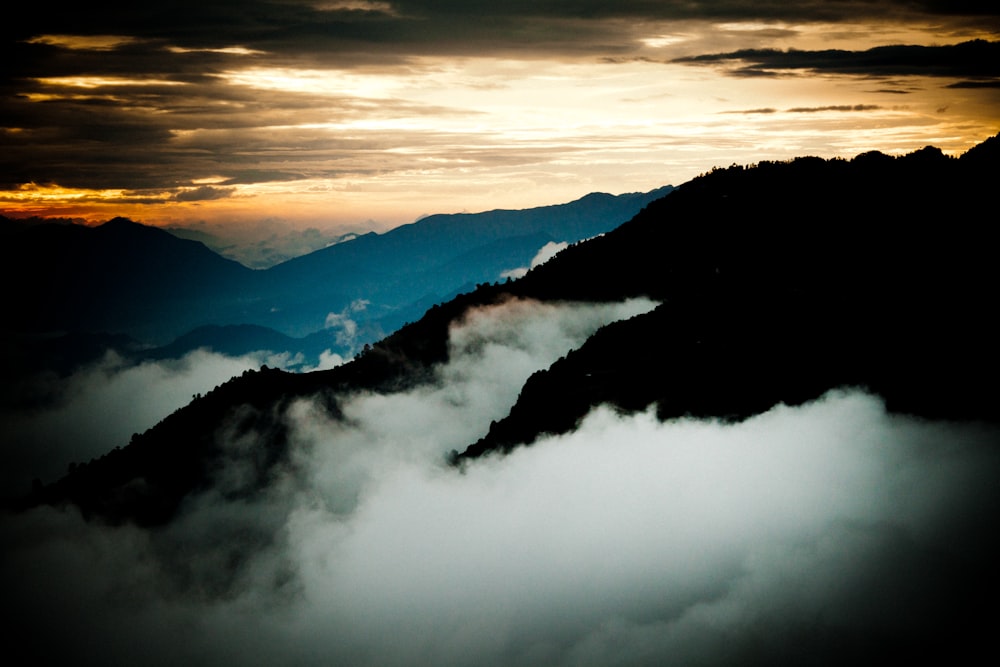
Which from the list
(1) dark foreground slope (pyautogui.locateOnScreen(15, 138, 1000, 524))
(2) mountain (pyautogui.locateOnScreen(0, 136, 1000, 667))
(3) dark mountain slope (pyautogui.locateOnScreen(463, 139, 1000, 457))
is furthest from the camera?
(1) dark foreground slope (pyautogui.locateOnScreen(15, 138, 1000, 524))

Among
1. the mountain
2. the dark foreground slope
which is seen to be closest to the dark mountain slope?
the dark foreground slope

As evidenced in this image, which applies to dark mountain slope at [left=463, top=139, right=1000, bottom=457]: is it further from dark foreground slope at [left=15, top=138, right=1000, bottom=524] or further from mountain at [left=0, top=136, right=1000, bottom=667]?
mountain at [left=0, top=136, right=1000, bottom=667]

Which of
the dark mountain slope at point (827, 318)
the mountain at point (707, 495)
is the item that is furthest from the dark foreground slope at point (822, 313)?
the mountain at point (707, 495)

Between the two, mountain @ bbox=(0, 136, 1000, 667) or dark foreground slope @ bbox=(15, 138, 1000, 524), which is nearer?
mountain @ bbox=(0, 136, 1000, 667)

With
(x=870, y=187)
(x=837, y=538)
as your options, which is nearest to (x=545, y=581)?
(x=837, y=538)

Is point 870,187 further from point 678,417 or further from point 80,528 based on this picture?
point 80,528

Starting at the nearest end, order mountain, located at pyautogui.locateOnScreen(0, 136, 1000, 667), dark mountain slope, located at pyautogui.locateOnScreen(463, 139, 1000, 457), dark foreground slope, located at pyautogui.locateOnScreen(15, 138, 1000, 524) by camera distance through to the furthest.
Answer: mountain, located at pyautogui.locateOnScreen(0, 136, 1000, 667) → dark mountain slope, located at pyautogui.locateOnScreen(463, 139, 1000, 457) → dark foreground slope, located at pyautogui.locateOnScreen(15, 138, 1000, 524)

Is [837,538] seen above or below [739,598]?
above

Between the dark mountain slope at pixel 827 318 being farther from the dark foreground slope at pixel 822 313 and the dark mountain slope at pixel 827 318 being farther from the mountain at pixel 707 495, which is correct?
the mountain at pixel 707 495

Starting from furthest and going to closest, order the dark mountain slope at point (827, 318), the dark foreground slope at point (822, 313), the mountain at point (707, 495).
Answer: the dark foreground slope at point (822, 313)
the dark mountain slope at point (827, 318)
the mountain at point (707, 495)

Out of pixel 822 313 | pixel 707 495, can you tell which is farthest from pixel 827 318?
pixel 707 495

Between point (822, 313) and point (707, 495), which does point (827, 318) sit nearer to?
A: point (822, 313)

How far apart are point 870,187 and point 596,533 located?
9912 cm

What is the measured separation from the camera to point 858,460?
11819cm
